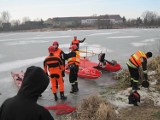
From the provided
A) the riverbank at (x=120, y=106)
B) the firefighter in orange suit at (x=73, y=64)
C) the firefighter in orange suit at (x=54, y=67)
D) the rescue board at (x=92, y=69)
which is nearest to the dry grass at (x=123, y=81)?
the riverbank at (x=120, y=106)

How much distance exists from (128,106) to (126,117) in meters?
0.92

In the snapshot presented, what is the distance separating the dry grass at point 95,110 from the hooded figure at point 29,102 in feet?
12.3

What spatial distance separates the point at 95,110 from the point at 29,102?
13.8ft

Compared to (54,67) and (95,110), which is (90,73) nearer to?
(54,67)

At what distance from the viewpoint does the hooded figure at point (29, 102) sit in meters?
2.73

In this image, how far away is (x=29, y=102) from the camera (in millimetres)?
2758

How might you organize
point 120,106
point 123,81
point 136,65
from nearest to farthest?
1. point 120,106
2. point 136,65
3. point 123,81

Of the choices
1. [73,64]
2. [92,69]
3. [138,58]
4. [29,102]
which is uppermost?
[29,102]

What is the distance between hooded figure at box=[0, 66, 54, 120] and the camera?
273 cm

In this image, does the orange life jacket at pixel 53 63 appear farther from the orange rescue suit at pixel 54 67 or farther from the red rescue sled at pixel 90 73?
the red rescue sled at pixel 90 73

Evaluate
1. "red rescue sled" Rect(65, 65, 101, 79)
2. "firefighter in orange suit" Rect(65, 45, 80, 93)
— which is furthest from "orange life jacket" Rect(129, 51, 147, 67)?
"red rescue sled" Rect(65, 65, 101, 79)

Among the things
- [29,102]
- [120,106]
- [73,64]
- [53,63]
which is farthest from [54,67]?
[29,102]

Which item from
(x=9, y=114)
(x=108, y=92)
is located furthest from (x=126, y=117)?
(x=9, y=114)

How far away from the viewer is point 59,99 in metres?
9.14
